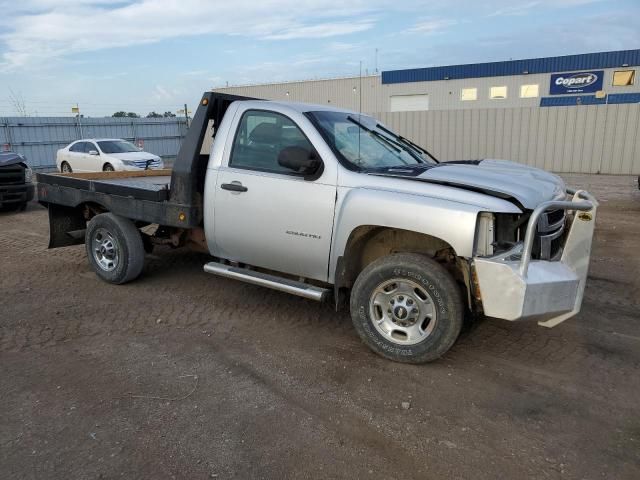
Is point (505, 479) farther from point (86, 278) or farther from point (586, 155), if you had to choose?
point (586, 155)

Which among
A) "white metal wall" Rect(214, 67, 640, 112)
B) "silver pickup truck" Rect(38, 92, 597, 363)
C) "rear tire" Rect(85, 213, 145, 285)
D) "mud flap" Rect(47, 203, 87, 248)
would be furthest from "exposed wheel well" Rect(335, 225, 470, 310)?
→ "white metal wall" Rect(214, 67, 640, 112)

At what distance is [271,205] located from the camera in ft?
15.3

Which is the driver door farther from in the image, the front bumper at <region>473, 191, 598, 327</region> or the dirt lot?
the front bumper at <region>473, 191, 598, 327</region>

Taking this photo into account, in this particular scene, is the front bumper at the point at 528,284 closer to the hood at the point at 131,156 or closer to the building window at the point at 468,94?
the hood at the point at 131,156

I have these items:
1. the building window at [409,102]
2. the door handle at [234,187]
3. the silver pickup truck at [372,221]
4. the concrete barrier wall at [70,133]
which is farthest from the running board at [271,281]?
the building window at [409,102]

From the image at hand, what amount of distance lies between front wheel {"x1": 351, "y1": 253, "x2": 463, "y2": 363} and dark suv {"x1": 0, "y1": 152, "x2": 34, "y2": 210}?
10.8 m

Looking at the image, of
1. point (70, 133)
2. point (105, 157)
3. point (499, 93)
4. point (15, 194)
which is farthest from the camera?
point (499, 93)

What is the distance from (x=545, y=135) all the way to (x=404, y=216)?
1716cm

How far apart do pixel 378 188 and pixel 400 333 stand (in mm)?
1158

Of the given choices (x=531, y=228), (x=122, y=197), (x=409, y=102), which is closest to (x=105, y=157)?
(x=122, y=197)

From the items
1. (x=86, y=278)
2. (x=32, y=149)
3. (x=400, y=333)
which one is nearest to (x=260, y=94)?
(x=32, y=149)

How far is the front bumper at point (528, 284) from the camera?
3486mm

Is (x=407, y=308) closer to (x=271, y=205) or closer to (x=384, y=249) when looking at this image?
(x=384, y=249)

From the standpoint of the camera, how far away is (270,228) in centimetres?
469
